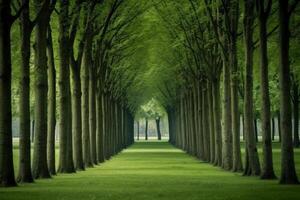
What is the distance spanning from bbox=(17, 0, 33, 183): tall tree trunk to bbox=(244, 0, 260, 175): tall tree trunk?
9890 mm

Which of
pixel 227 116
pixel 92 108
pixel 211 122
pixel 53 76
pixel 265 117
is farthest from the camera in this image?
Answer: pixel 92 108

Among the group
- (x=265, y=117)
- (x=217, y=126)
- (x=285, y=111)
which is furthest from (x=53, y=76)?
(x=285, y=111)

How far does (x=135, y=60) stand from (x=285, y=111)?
45583mm

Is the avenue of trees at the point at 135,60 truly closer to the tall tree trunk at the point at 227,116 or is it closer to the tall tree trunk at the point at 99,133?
the tall tree trunk at the point at 227,116

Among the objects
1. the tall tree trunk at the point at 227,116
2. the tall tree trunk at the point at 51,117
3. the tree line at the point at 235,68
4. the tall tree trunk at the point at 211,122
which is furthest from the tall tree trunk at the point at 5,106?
the tall tree trunk at the point at 211,122

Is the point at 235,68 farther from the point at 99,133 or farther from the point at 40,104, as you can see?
the point at 99,133

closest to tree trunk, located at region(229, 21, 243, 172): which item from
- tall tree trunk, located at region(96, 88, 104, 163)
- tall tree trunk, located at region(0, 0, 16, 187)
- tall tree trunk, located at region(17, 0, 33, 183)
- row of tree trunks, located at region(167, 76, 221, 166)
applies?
row of tree trunks, located at region(167, 76, 221, 166)

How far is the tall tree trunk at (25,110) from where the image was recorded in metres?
28.1

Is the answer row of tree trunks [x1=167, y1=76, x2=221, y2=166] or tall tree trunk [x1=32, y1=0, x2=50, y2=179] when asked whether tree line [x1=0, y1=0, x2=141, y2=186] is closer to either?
tall tree trunk [x1=32, y1=0, x2=50, y2=179]

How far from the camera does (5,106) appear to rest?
25.2 meters

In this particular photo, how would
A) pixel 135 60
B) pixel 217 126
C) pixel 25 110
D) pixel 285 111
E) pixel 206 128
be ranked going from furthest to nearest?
pixel 135 60 → pixel 206 128 → pixel 217 126 → pixel 25 110 → pixel 285 111

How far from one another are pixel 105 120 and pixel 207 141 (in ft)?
45.6

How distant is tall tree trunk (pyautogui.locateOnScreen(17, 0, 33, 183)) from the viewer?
28.1 metres

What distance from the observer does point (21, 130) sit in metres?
28.7
